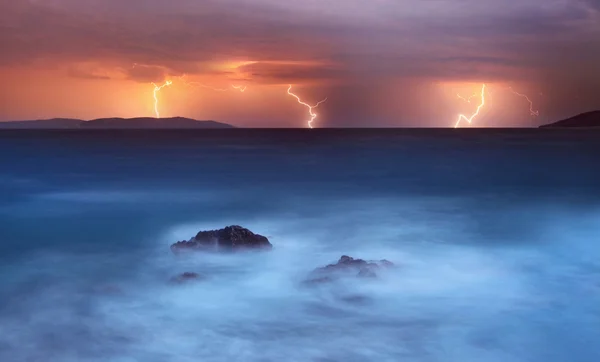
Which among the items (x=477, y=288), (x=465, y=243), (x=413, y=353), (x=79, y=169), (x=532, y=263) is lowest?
(x=413, y=353)

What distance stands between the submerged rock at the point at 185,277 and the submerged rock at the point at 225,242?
1.29m

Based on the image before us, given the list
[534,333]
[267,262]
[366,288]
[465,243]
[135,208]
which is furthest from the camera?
[135,208]

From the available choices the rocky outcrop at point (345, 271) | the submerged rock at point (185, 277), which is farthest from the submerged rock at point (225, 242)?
the rocky outcrop at point (345, 271)

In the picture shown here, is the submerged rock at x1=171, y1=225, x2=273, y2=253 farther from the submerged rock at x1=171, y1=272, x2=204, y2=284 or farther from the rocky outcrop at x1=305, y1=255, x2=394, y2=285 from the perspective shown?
the rocky outcrop at x1=305, y1=255, x2=394, y2=285

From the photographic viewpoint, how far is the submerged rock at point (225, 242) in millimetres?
10211

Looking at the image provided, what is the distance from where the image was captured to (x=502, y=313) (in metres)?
7.52

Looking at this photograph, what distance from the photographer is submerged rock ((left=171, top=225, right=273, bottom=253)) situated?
10211mm

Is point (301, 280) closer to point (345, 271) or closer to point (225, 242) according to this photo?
point (345, 271)

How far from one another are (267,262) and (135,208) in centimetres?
912

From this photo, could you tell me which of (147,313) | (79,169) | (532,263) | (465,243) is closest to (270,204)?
(465,243)

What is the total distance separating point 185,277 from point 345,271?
100 inches

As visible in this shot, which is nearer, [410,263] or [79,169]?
[410,263]

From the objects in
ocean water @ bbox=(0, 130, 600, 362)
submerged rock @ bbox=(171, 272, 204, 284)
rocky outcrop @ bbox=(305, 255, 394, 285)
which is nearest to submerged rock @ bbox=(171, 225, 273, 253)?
ocean water @ bbox=(0, 130, 600, 362)

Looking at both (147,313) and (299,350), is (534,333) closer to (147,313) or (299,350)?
(299,350)
